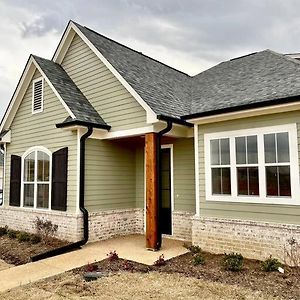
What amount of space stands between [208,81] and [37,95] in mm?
6494

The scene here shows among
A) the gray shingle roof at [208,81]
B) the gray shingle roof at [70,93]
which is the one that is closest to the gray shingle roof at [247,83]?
the gray shingle roof at [208,81]

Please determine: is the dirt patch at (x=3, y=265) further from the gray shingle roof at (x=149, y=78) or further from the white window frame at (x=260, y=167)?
the gray shingle roof at (x=149, y=78)

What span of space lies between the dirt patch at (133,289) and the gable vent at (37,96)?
6.64 metres

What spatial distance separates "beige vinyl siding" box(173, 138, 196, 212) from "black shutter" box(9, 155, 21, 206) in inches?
229

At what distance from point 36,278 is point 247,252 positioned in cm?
464

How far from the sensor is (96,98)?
10352 millimetres

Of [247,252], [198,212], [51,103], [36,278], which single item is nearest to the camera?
[36,278]

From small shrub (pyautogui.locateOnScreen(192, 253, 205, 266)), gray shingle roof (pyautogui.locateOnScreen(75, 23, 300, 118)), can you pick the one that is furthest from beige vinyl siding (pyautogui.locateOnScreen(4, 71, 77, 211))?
small shrub (pyautogui.locateOnScreen(192, 253, 205, 266))

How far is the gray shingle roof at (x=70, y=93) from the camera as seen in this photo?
9.60m

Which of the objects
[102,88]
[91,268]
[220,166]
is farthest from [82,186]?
[220,166]

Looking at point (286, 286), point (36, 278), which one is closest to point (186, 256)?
point (286, 286)

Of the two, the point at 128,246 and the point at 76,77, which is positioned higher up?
the point at 76,77

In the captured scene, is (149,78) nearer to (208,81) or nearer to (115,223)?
(208,81)

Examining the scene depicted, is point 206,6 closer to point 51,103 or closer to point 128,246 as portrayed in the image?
point 51,103
